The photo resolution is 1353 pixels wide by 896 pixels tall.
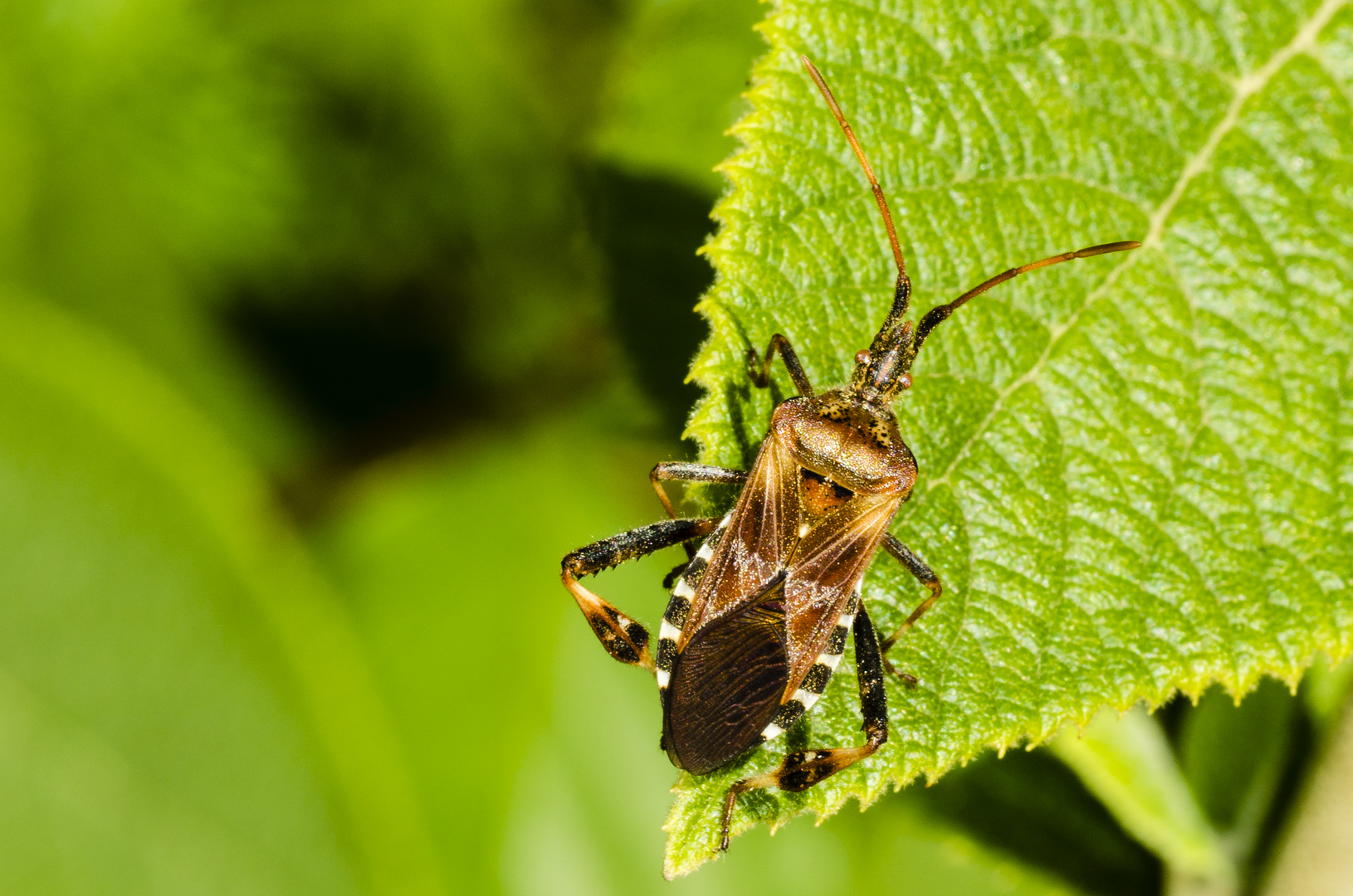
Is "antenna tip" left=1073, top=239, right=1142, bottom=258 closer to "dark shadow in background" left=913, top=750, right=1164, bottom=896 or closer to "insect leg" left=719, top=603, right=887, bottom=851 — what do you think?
"insect leg" left=719, top=603, right=887, bottom=851

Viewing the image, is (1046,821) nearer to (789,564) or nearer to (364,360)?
(789,564)

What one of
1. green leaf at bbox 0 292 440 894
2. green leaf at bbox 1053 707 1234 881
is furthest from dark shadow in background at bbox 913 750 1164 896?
green leaf at bbox 0 292 440 894

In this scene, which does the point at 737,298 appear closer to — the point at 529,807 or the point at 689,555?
the point at 689,555

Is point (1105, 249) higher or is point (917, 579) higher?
point (1105, 249)

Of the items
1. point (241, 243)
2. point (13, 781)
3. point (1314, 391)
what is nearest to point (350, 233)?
point (241, 243)

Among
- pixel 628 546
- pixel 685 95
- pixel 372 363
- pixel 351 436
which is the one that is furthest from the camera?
pixel 372 363

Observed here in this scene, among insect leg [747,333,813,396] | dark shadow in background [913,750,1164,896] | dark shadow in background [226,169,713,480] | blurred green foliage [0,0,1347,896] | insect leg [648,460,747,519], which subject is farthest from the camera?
dark shadow in background [226,169,713,480]

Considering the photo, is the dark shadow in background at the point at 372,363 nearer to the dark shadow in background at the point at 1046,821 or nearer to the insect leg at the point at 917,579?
the insect leg at the point at 917,579

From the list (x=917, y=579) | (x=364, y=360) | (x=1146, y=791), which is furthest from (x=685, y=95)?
(x=1146, y=791)
